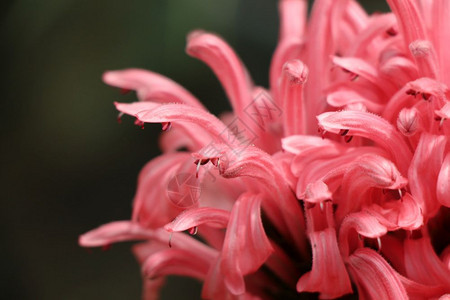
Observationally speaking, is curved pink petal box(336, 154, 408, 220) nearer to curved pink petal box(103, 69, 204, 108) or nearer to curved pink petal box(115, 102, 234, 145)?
curved pink petal box(115, 102, 234, 145)

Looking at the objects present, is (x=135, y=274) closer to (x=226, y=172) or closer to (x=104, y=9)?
(x=104, y=9)

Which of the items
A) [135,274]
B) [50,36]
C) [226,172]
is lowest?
[135,274]

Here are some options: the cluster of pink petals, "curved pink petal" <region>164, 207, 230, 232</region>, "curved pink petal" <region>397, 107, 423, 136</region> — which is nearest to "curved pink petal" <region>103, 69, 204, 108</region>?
the cluster of pink petals

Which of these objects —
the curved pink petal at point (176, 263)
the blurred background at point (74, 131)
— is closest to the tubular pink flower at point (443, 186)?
the curved pink petal at point (176, 263)

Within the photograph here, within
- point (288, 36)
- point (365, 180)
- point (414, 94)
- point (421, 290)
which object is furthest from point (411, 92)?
point (288, 36)

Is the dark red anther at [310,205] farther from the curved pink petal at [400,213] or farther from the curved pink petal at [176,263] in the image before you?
the curved pink petal at [176,263]

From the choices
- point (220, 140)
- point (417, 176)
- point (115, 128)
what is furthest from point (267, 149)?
point (115, 128)

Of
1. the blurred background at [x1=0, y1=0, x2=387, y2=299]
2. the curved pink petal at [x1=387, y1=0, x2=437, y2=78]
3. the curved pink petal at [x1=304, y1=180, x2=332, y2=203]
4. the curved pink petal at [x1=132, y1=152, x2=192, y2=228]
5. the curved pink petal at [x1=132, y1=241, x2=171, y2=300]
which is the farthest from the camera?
the blurred background at [x1=0, y1=0, x2=387, y2=299]
